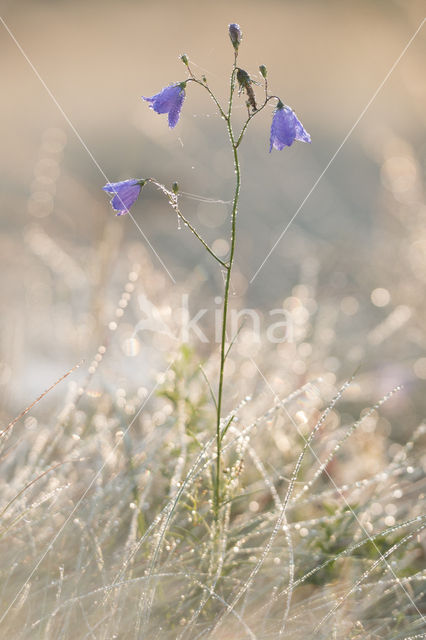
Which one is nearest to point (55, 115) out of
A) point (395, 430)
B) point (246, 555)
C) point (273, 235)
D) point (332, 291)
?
point (273, 235)

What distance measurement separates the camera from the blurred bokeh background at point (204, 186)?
131 inches

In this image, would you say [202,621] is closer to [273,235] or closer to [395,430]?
[395,430]

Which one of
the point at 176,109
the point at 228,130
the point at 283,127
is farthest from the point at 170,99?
the point at 283,127

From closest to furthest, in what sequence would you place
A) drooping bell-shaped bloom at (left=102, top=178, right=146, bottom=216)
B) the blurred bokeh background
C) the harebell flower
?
the harebell flower, drooping bell-shaped bloom at (left=102, top=178, right=146, bottom=216), the blurred bokeh background

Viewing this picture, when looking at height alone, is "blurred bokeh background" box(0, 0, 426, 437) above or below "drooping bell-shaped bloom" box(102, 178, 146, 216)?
above

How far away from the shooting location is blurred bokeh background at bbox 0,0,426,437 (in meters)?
3.33

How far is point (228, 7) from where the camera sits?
16359 millimetres

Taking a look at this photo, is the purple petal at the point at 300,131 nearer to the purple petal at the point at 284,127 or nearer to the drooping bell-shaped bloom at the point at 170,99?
the purple petal at the point at 284,127

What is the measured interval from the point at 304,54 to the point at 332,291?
10.9m

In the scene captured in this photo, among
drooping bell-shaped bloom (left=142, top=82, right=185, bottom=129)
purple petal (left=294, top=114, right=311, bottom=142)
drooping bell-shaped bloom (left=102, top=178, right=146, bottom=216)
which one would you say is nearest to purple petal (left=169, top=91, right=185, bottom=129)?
drooping bell-shaped bloom (left=142, top=82, right=185, bottom=129)

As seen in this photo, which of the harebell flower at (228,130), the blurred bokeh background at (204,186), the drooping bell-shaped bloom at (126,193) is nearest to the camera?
the harebell flower at (228,130)

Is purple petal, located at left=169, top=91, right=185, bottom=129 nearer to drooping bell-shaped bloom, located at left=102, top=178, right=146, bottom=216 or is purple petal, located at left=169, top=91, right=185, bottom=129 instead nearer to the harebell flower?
the harebell flower

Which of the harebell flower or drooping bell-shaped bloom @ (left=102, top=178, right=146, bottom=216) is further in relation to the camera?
drooping bell-shaped bloom @ (left=102, top=178, right=146, bottom=216)

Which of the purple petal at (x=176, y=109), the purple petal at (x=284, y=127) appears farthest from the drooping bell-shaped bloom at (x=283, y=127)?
the purple petal at (x=176, y=109)
